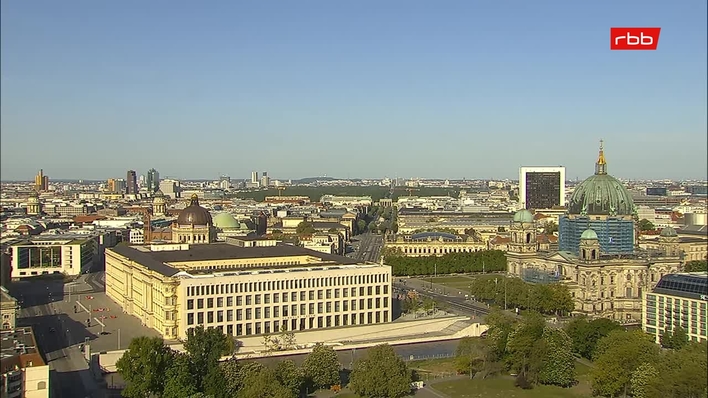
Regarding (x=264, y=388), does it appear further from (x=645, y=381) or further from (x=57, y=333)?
(x=57, y=333)

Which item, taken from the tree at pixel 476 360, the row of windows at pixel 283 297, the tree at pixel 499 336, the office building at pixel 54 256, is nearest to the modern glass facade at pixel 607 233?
the row of windows at pixel 283 297

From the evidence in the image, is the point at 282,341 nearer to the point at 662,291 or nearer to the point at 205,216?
the point at 662,291

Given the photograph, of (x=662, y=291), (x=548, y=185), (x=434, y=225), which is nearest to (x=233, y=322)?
(x=662, y=291)

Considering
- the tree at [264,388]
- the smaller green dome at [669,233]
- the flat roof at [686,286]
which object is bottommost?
the tree at [264,388]

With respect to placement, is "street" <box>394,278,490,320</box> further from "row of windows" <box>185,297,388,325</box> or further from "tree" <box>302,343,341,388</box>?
"tree" <box>302,343,341,388</box>

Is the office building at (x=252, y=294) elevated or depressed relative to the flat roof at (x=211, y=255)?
depressed

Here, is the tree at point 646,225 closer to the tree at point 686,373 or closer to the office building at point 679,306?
the office building at point 679,306

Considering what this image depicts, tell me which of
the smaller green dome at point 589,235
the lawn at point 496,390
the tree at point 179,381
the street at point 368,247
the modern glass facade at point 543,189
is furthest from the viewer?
the modern glass facade at point 543,189

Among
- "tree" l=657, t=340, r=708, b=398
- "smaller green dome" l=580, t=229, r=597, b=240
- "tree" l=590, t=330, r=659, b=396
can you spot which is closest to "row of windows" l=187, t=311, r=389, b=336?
"tree" l=590, t=330, r=659, b=396
